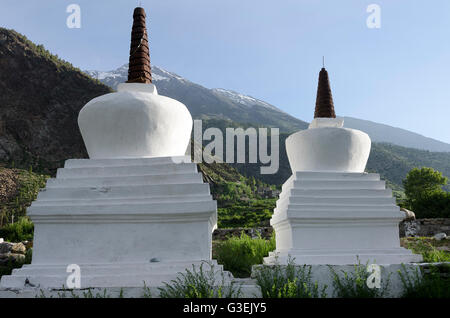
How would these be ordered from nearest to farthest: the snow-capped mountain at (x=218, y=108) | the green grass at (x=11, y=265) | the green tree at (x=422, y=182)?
the green grass at (x=11, y=265)
the green tree at (x=422, y=182)
the snow-capped mountain at (x=218, y=108)

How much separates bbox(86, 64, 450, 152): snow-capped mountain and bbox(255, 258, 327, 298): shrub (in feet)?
366

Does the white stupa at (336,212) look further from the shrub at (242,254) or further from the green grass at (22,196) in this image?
the green grass at (22,196)

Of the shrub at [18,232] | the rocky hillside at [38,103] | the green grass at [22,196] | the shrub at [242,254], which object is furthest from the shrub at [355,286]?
the rocky hillside at [38,103]

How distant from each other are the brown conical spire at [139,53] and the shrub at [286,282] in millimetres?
4470

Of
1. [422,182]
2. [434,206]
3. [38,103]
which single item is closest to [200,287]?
[434,206]

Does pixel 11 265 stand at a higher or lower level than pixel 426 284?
lower

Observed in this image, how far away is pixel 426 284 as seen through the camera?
588 cm

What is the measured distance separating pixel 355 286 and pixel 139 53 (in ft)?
19.7

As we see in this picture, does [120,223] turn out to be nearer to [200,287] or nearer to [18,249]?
[200,287]

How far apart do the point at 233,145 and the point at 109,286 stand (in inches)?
2229

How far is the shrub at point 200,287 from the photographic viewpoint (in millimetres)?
5086

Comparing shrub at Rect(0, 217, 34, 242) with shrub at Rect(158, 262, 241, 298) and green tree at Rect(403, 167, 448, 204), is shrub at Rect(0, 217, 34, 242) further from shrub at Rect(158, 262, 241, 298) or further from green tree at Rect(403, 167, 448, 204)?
green tree at Rect(403, 167, 448, 204)
